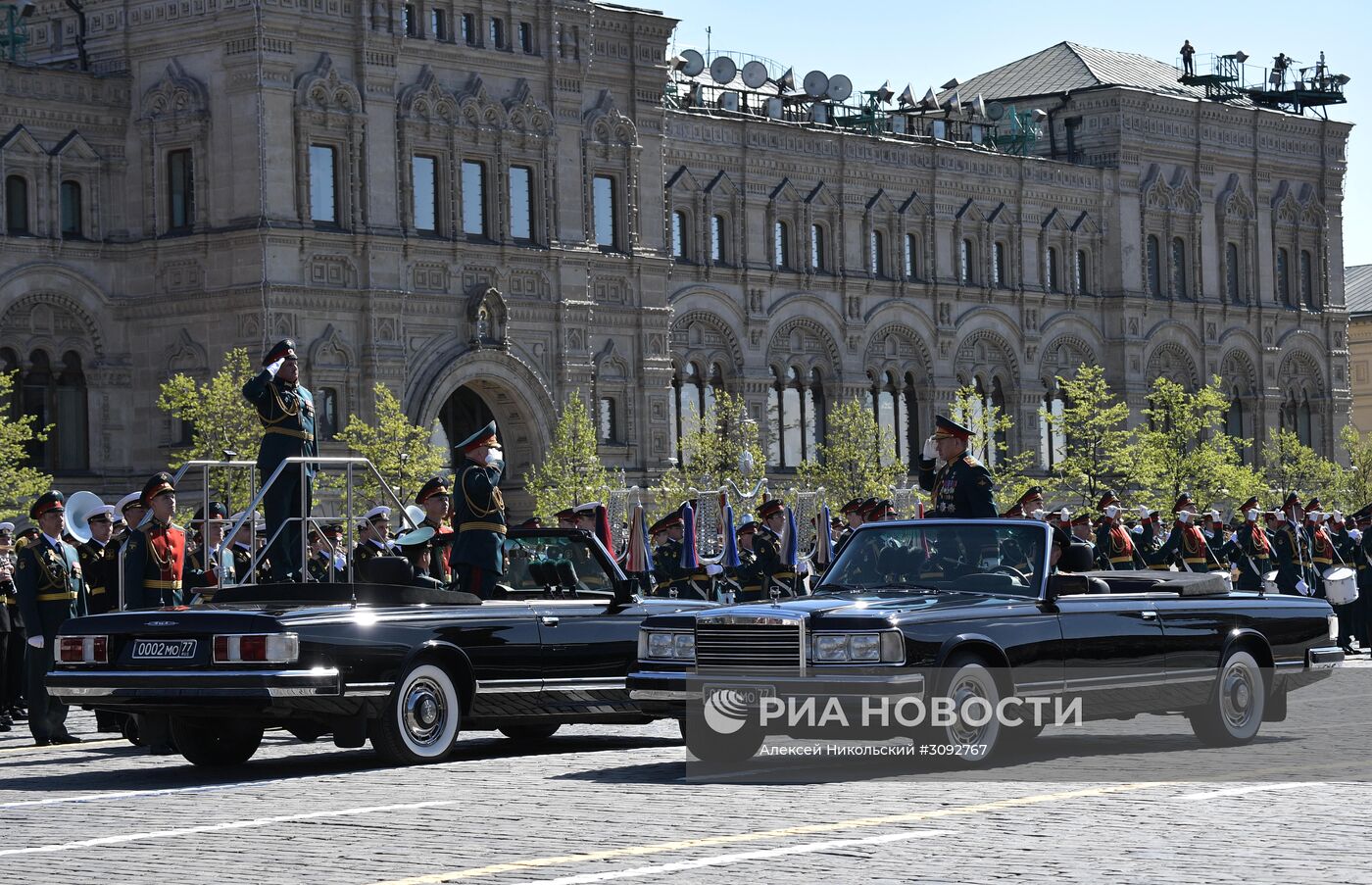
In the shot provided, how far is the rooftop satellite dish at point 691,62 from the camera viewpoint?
65375 mm

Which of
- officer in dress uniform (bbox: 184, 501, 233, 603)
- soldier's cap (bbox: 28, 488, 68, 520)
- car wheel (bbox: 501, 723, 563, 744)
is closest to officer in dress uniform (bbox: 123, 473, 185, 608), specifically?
officer in dress uniform (bbox: 184, 501, 233, 603)

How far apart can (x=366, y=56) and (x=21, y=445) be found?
1030 cm

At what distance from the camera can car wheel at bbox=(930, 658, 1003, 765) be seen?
15328mm

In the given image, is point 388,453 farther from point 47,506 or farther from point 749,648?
point 749,648

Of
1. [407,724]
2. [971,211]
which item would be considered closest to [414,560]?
[407,724]

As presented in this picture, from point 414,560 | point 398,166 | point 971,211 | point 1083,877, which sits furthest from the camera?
point 971,211

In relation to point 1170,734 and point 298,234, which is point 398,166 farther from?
point 1170,734

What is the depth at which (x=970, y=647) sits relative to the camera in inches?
612

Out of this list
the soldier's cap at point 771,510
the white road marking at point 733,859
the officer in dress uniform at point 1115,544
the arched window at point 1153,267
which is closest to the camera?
the white road marking at point 733,859

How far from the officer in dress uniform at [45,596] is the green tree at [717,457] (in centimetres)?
3367

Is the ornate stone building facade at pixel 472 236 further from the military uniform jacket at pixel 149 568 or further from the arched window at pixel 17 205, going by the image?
the military uniform jacket at pixel 149 568

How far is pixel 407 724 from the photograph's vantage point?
16.7 m

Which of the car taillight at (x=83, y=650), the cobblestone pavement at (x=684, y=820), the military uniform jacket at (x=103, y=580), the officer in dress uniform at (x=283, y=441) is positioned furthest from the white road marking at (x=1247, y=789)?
the military uniform jacket at (x=103, y=580)

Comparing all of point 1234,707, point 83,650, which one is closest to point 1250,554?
point 1234,707
